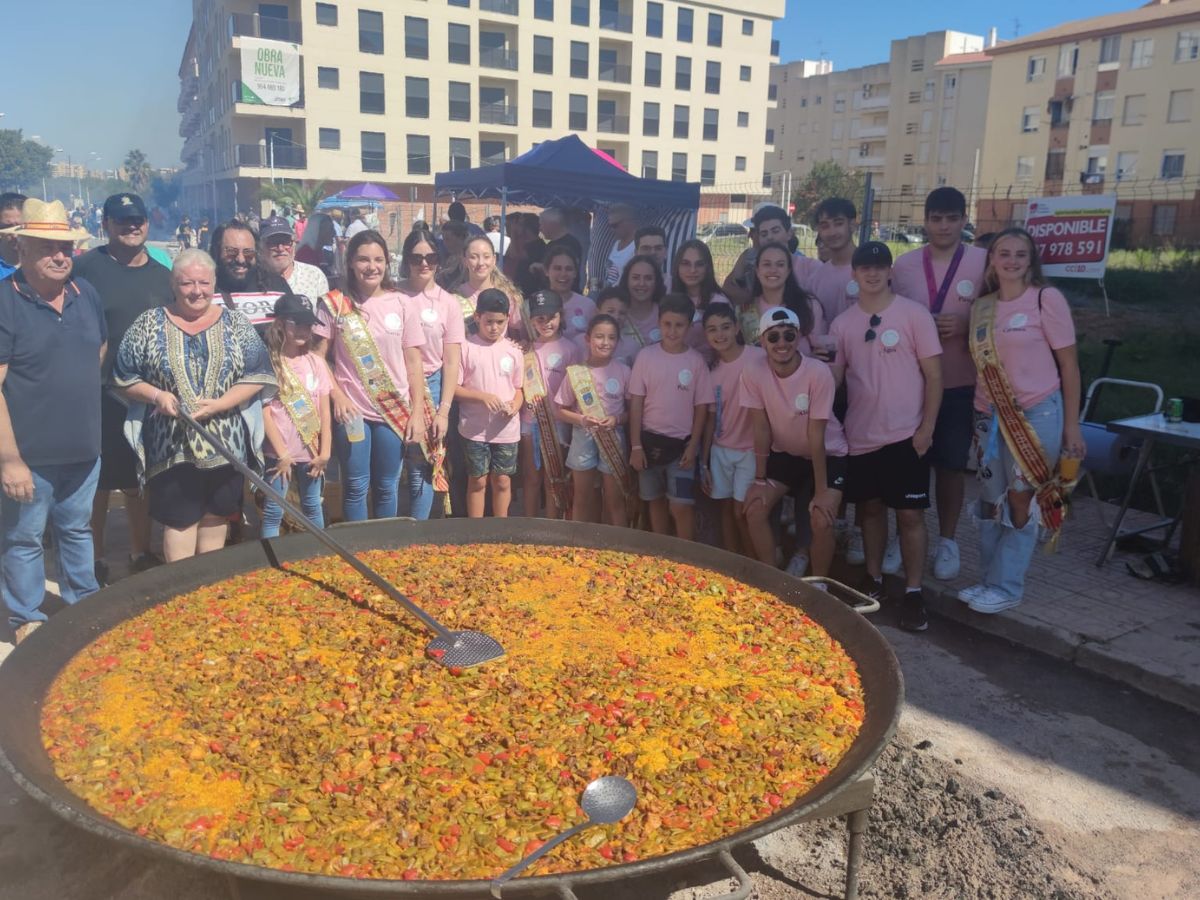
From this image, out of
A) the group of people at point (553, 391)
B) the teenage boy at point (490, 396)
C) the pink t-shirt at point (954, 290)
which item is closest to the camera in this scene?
the group of people at point (553, 391)

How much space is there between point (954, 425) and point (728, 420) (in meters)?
1.32

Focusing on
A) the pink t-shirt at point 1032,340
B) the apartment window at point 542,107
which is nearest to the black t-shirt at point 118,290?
the pink t-shirt at point 1032,340

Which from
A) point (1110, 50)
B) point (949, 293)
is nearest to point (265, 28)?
point (1110, 50)

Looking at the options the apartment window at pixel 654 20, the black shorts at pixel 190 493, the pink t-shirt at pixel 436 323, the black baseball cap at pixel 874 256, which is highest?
the apartment window at pixel 654 20

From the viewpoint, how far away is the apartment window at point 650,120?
5147cm

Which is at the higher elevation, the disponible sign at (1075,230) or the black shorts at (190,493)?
the disponible sign at (1075,230)

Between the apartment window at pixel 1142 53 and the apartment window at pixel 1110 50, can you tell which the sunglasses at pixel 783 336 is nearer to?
the apartment window at pixel 1142 53

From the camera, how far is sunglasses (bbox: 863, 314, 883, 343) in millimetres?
4898

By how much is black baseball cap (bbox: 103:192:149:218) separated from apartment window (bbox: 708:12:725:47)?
5375cm

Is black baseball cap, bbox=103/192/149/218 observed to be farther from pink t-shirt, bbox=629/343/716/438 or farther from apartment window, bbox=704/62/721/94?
apartment window, bbox=704/62/721/94

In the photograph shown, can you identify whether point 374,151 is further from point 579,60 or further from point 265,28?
point 579,60

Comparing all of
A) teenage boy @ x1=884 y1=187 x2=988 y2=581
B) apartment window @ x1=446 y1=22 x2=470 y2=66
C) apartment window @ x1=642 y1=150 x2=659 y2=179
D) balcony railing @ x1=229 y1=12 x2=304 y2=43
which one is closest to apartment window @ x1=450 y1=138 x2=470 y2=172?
apartment window @ x1=446 y1=22 x2=470 y2=66

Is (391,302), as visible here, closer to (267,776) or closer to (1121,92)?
(267,776)

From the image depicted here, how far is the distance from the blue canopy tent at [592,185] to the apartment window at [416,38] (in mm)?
36980
